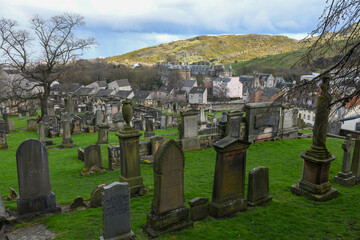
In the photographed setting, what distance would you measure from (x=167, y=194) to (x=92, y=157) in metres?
6.03

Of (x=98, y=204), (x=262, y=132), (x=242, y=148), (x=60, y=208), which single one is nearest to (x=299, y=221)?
(x=242, y=148)

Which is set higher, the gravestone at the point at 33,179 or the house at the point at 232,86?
the house at the point at 232,86

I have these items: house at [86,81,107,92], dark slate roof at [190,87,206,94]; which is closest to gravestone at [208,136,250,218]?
dark slate roof at [190,87,206,94]

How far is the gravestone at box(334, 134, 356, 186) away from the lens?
7902 millimetres

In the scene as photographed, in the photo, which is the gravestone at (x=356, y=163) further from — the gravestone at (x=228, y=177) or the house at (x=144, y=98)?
the house at (x=144, y=98)

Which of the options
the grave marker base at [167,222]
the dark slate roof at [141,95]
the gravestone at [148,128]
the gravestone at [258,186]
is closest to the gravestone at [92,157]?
the grave marker base at [167,222]

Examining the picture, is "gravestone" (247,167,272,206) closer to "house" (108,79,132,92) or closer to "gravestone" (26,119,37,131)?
"gravestone" (26,119,37,131)

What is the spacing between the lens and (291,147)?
1353 centimetres

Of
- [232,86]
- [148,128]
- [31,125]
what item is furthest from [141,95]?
[148,128]

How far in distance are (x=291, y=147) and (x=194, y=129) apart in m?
5.63

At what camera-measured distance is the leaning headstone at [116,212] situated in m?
4.71

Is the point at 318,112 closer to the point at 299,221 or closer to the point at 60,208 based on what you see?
the point at 299,221

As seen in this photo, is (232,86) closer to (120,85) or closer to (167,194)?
(120,85)

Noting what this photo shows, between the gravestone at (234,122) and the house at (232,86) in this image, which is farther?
the house at (232,86)
